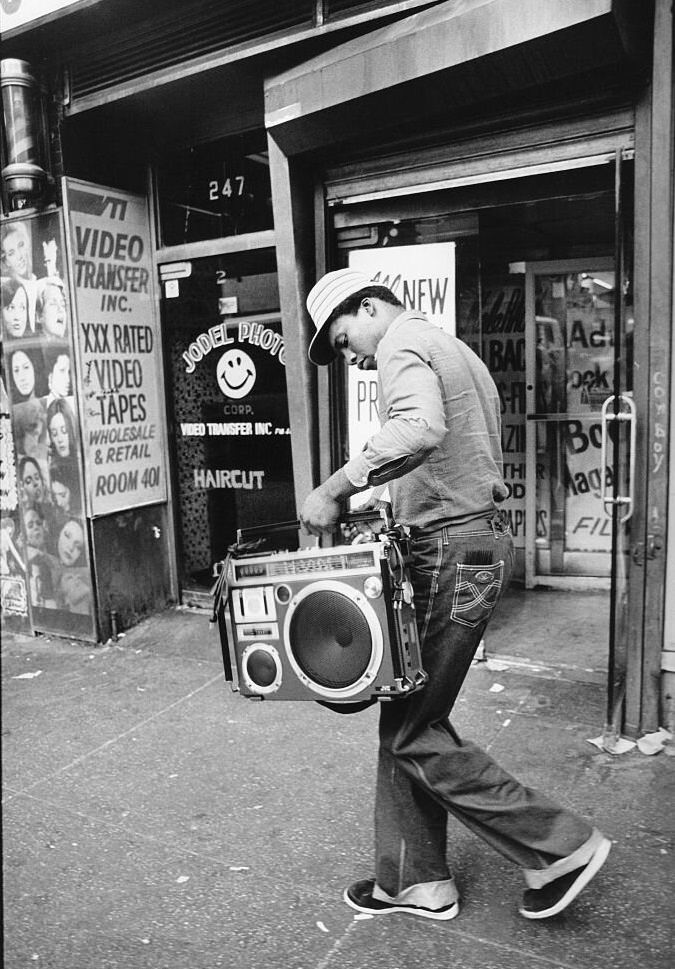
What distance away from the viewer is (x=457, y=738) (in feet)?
8.41

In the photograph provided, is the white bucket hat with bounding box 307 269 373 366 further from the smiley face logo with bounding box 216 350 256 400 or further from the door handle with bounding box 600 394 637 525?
the smiley face logo with bounding box 216 350 256 400

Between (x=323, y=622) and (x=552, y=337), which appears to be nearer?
(x=323, y=622)

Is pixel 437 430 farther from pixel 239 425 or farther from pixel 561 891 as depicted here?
pixel 239 425

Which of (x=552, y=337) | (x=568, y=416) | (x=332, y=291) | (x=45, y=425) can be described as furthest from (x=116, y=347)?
(x=332, y=291)

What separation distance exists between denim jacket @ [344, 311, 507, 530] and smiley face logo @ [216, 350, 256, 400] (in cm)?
290

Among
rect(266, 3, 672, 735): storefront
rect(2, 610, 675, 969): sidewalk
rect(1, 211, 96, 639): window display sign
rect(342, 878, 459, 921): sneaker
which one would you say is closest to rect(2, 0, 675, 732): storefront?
rect(266, 3, 672, 735): storefront

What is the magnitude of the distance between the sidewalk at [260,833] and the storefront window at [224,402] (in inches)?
45.4

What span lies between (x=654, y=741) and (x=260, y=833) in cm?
174

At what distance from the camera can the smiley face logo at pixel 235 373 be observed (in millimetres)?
5410

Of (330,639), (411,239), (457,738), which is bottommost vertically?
(457,738)

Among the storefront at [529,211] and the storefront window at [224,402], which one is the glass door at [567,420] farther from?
the storefront window at [224,402]

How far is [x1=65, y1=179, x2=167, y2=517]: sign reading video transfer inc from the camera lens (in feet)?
17.2

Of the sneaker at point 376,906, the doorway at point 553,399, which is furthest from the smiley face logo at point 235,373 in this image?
the sneaker at point 376,906

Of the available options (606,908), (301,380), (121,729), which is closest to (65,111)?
(301,380)
